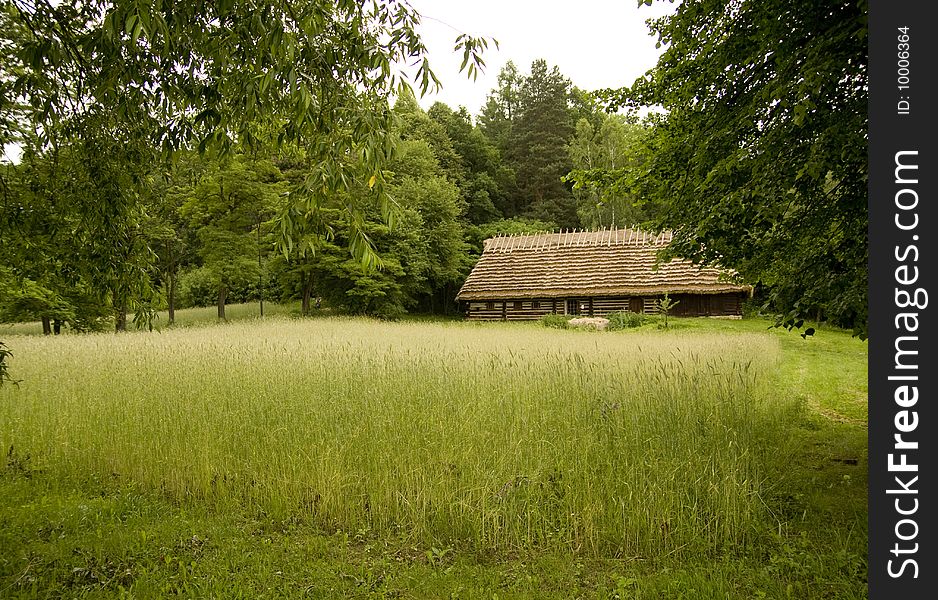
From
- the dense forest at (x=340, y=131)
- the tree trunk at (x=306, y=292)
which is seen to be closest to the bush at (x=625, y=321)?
the tree trunk at (x=306, y=292)

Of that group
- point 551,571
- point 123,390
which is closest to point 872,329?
point 551,571

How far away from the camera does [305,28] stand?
3061 millimetres

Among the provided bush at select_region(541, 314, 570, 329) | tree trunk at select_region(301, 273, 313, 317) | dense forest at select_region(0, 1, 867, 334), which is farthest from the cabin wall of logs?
dense forest at select_region(0, 1, 867, 334)

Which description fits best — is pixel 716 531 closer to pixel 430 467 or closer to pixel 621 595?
pixel 621 595

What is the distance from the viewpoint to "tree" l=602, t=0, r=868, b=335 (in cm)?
375

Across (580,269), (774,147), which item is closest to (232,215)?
(580,269)

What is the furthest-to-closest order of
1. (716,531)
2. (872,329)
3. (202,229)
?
(202,229) < (716,531) < (872,329)

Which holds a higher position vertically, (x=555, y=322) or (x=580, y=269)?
(x=580, y=269)

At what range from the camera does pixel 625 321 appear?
79.2ft

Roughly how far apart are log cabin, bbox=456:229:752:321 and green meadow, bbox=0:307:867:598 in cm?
2037

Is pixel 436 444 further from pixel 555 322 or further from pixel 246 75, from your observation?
pixel 555 322

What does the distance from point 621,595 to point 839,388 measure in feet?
28.6

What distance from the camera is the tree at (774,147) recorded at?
12.3 ft

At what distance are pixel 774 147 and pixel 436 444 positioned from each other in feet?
13.4
